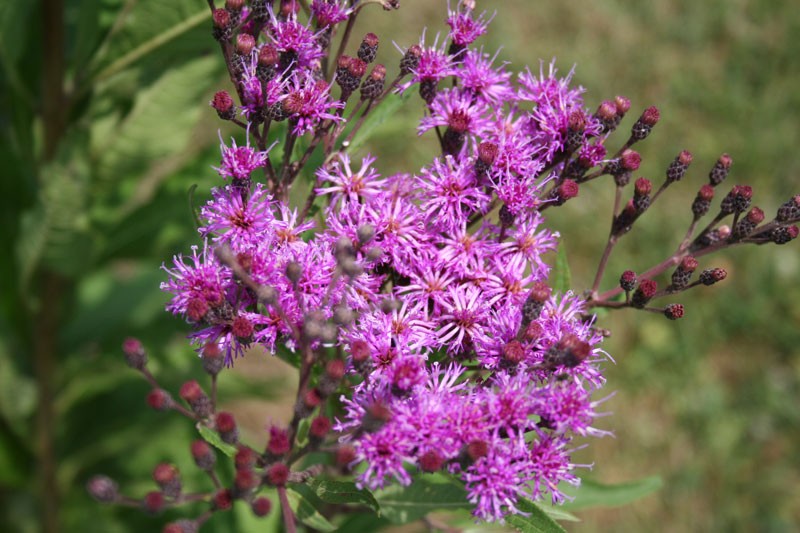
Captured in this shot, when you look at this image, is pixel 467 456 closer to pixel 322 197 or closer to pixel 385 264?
pixel 385 264

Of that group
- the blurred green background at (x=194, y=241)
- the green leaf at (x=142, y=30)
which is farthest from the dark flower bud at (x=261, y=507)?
the green leaf at (x=142, y=30)

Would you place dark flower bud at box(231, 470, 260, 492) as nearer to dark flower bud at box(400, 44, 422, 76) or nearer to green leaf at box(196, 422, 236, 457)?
green leaf at box(196, 422, 236, 457)

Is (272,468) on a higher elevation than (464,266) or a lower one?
lower

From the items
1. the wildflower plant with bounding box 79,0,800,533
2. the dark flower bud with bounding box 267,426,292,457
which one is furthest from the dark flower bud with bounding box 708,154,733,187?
the dark flower bud with bounding box 267,426,292,457

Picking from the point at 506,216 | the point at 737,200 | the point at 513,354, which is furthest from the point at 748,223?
the point at 513,354

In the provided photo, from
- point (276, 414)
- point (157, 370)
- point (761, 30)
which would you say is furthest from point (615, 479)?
point (761, 30)

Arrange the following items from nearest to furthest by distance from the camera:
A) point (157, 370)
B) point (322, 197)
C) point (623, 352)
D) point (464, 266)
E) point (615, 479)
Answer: point (464, 266) → point (322, 197) → point (157, 370) → point (615, 479) → point (623, 352)

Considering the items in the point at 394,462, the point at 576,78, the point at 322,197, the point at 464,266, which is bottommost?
the point at 394,462
